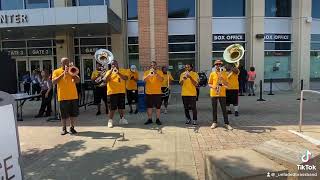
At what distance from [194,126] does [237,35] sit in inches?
512

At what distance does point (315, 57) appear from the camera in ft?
73.2

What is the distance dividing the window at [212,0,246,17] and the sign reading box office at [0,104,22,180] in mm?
20039

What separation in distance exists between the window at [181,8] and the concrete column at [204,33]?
554mm

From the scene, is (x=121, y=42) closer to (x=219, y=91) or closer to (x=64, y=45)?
(x=64, y=45)

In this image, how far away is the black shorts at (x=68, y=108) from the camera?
877 centimetres

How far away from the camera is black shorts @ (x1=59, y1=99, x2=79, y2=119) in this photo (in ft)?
28.8

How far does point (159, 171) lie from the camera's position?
5875 mm

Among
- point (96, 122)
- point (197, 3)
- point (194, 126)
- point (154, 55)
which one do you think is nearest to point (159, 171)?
point (194, 126)

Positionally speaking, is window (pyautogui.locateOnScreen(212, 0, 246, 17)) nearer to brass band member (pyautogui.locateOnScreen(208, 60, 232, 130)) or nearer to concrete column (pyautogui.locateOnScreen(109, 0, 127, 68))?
concrete column (pyautogui.locateOnScreen(109, 0, 127, 68))

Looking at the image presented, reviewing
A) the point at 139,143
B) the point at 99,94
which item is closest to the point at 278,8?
the point at 99,94

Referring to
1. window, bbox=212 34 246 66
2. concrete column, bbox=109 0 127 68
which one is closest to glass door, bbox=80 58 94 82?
concrete column, bbox=109 0 127 68

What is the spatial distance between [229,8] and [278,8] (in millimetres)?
2921

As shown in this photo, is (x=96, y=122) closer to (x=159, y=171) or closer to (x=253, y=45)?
(x=159, y=171)

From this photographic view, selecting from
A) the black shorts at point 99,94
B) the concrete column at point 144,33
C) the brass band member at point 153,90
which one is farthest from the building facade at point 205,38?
the brass band member at point 153,90
